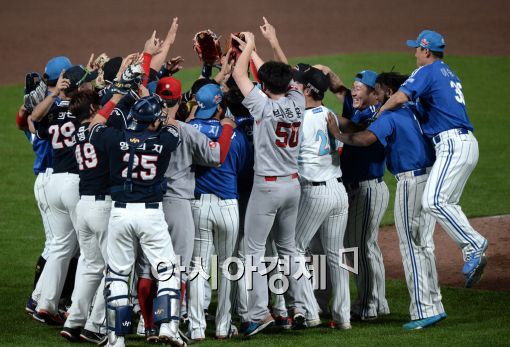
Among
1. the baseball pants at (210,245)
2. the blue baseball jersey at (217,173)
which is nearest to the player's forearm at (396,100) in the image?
the blue baseball jersey at (217,173)

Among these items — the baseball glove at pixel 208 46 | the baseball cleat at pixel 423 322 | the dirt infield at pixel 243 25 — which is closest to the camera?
the baseball cleat at pixel 423 322

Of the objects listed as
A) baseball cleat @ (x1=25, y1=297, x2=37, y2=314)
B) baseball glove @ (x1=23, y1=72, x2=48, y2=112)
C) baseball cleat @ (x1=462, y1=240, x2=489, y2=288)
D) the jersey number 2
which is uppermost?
baseball glove @ (x1=23, y1=72, x2=48, y2=112)

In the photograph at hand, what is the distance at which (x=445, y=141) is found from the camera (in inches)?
291

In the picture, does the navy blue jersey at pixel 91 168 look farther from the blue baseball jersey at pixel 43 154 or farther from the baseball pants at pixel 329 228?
the baseball pants at pixel 329 228

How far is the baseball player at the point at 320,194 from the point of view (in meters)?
7.49

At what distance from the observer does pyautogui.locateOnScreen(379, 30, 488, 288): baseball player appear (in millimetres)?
7234

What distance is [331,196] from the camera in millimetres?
7523

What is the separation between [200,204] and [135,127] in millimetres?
867

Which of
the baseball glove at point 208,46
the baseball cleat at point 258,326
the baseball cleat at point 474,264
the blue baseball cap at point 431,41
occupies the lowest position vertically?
the baseball cleat at point 258,326

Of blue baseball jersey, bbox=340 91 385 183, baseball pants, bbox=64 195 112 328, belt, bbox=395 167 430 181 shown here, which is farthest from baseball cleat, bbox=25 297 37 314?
belt, bbox=395 167 430 181

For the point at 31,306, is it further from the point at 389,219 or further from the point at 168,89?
the point at 389,219

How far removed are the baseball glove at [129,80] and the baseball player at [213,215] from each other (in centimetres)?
48

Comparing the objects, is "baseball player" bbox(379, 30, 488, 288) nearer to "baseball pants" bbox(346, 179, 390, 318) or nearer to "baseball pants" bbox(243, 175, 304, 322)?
"baseball pants" bbox(346, 179, 390, 318)

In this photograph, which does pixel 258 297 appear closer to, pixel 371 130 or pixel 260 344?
pixel 260 344
